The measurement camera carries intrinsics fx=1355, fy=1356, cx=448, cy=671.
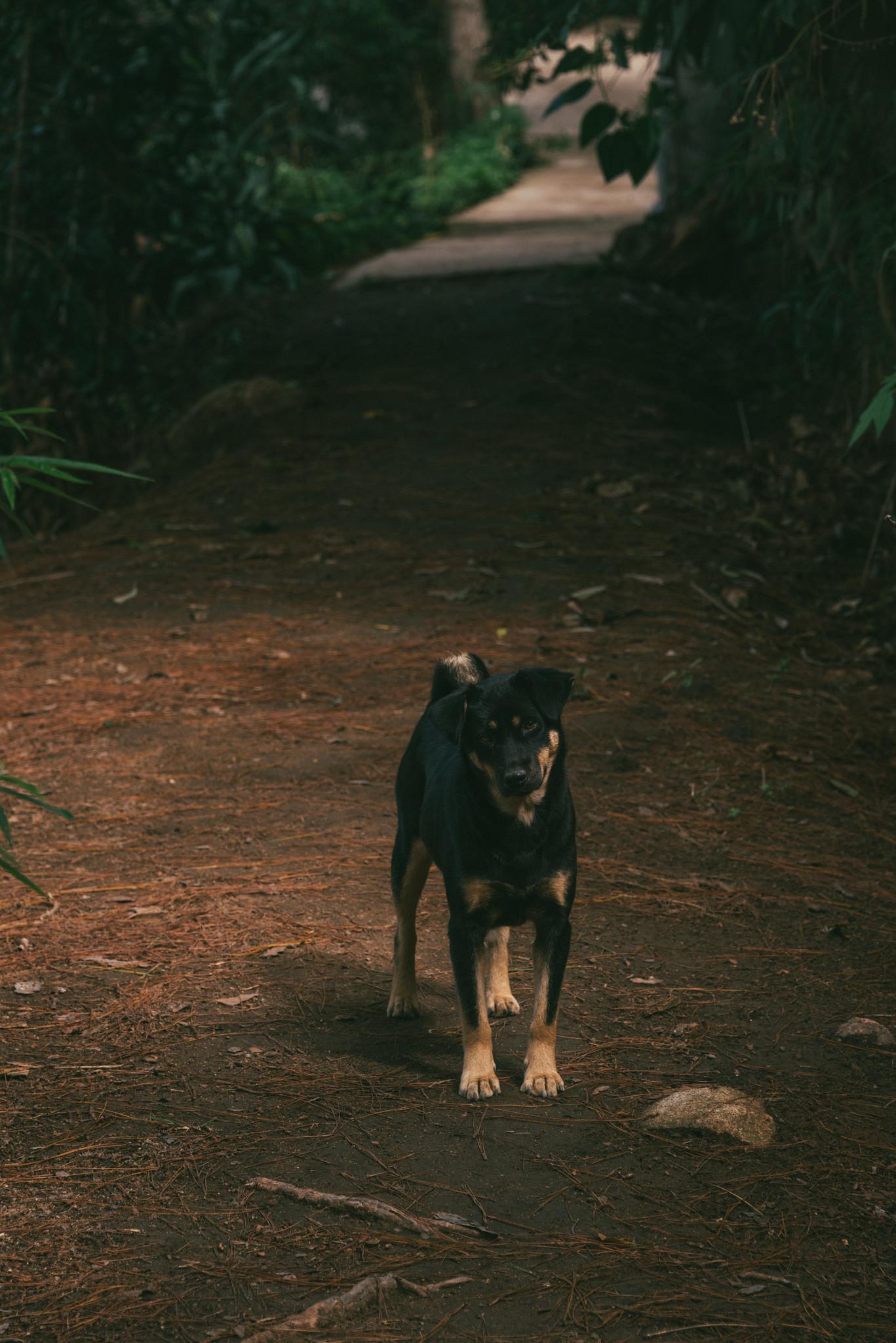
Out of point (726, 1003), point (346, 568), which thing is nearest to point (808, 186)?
point (346, 568)

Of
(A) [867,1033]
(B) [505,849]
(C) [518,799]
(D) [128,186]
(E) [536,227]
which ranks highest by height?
(D) [128,186]

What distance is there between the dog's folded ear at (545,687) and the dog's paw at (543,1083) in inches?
33.1

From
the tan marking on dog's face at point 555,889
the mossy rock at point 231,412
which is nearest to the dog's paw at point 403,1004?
the tan marking on dog's face at point 555,889

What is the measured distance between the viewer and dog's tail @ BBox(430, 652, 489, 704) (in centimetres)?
350

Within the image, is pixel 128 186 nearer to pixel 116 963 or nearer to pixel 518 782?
pixel 116 963

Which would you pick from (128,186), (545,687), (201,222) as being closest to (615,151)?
(545,687)

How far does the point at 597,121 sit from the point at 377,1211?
3.49m

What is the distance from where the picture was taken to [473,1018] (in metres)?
3.18

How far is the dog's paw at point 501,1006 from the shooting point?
3678 mm

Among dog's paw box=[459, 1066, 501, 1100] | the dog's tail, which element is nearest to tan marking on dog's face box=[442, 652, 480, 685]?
the dog's tail

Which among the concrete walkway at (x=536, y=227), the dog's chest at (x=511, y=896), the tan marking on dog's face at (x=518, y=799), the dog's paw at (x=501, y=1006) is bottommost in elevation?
the dog's paw at (x=501, y=1006)

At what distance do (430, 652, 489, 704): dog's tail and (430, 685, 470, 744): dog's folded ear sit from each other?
34cm

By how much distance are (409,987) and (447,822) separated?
604mm

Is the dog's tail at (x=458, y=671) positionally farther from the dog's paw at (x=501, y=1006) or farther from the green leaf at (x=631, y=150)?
the green leaf at (x=631, y=150)
